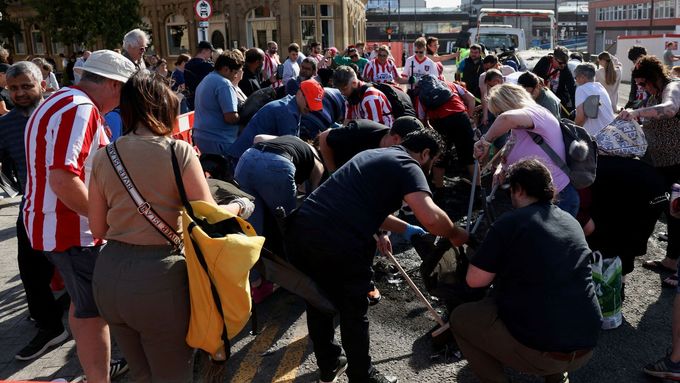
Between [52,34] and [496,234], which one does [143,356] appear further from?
[52,34]

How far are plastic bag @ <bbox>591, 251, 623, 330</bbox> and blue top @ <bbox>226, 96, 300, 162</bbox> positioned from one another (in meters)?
2.54

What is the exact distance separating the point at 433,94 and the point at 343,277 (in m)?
4.52

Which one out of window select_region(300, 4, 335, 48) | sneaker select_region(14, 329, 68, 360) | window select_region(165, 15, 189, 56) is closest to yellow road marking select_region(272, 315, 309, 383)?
sneaker select_region(14, 329, 68, 360)

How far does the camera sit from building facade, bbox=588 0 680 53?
57875 mm

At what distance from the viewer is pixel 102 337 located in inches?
119

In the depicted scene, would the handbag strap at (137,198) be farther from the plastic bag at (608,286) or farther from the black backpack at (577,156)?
the plastic bag at (608,286)

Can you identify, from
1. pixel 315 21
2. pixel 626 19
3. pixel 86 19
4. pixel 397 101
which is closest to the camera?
pixel 397 101

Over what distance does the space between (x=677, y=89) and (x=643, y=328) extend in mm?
1978

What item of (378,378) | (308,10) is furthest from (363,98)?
(308,10)

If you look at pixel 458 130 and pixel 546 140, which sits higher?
pixel 546 140

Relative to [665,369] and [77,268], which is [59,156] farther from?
[665,369]

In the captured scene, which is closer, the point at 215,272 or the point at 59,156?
the point at 215,272

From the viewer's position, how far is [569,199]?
4109 mm

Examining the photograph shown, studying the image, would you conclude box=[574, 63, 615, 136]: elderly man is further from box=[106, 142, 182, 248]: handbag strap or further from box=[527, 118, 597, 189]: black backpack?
box=[106, 142, 182, 248]: handbag strap
